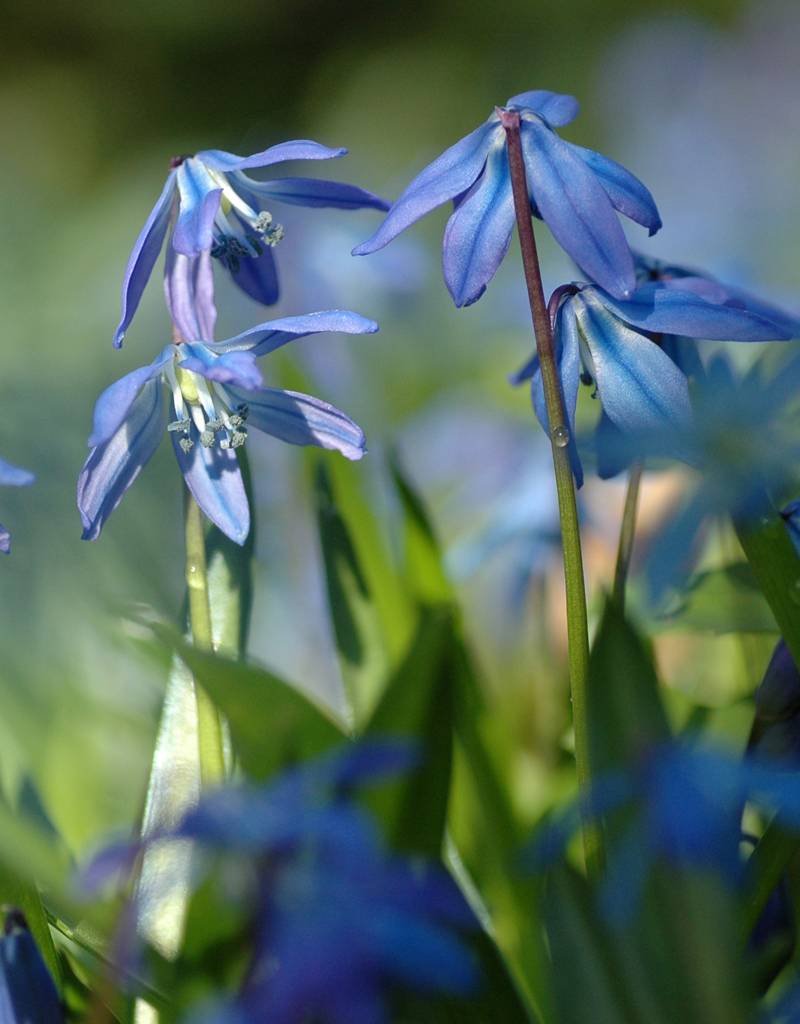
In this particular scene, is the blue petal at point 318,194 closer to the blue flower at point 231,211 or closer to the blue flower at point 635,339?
the blue flower at point 231,211

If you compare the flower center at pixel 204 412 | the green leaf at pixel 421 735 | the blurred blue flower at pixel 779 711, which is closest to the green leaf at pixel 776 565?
the blurred blue flower at pixel 779 711

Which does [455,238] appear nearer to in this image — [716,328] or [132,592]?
[716,328]

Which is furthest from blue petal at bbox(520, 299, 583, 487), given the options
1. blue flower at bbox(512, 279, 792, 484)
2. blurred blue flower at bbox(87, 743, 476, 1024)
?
blurred blue flower at bbox(87, 743, 476, 1024)

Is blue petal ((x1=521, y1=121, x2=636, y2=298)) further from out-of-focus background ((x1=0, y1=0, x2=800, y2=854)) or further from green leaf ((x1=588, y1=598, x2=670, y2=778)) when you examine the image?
out-of-focus background ((x1=0, y1=0, x2=800, y2=854))

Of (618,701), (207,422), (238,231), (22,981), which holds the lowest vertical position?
(22,981)

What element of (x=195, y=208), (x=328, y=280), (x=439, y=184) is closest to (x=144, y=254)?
(x=195, y=208)

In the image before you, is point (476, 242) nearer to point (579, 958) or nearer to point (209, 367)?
point (209, 367)
